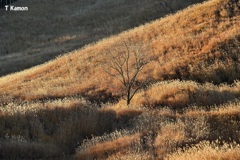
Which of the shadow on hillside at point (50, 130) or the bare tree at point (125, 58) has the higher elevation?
the bare tree at point (125, 58)

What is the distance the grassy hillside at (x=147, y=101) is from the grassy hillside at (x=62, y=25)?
35.8ft

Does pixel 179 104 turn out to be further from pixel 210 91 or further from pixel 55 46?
pixel 55 46

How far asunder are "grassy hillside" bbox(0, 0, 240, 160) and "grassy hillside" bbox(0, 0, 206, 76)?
10903mm

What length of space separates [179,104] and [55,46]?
99.5ft

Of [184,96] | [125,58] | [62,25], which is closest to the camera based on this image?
[184,96]

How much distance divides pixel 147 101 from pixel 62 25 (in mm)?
39844

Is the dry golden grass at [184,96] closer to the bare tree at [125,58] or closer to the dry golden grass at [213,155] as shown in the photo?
the bare tree at [125,58]

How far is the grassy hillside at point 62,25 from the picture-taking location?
3975cm

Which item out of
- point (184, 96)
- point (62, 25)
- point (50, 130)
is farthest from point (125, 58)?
point (62, 25)

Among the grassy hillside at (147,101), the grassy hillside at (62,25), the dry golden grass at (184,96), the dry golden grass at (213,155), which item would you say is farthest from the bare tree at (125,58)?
the dry golden grass at (213,155)

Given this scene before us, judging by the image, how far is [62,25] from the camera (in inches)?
2074

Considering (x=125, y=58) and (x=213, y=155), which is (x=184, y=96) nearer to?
(x=213, y=155)

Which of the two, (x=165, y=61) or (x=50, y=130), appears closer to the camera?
(x=50, y=130)

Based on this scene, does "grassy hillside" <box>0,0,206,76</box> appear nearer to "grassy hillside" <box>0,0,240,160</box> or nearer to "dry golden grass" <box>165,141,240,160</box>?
"grassy hillside" <box>0,0,240,160</box>
